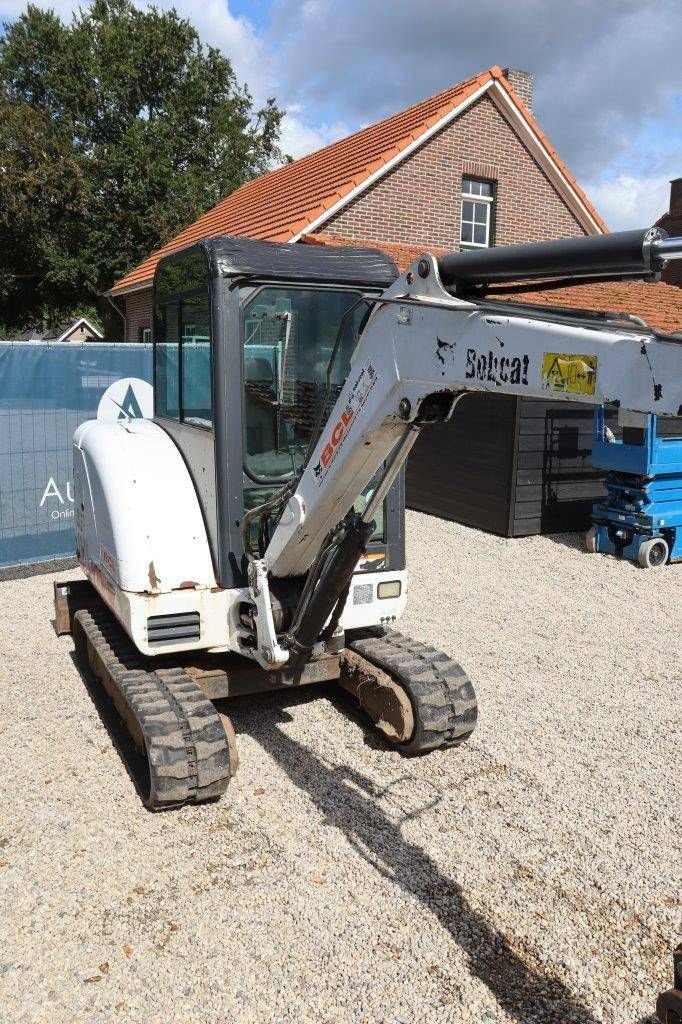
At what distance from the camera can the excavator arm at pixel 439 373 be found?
255 cm

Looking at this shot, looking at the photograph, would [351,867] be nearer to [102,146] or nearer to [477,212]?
[477,212]

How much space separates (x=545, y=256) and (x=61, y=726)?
440 centimetres

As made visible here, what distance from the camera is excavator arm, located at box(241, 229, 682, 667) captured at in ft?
8.38

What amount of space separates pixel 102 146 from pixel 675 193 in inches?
824

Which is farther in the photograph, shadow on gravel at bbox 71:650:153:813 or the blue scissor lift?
the blue scissor lift

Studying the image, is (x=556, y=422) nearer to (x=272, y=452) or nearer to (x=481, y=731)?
(x=481, y=731)

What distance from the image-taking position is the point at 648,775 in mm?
5027

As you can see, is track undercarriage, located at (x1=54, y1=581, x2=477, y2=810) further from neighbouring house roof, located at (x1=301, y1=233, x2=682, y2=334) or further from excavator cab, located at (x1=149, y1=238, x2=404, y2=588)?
neighbouring house roof, located at (x1=301, y1=233, x2=682, y2=334)

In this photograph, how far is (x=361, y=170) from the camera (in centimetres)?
1371

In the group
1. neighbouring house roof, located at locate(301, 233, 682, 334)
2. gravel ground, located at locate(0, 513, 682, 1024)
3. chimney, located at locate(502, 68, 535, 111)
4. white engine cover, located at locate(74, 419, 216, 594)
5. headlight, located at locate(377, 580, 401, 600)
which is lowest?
gravel ground, located at locate(0, 513, 682, 1024)

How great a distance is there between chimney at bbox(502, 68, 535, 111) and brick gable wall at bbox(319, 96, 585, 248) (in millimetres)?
2531

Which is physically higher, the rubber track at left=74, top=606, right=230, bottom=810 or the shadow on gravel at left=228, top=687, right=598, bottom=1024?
the rubber track at left=74, top=606, right=230, bottom=810

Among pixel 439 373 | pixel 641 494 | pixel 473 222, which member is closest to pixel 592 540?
pixel 641 494

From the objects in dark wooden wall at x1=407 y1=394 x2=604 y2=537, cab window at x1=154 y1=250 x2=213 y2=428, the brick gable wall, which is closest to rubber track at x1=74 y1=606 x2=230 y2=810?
cab window at x1=154 y1=250 x2=213 y2=428
